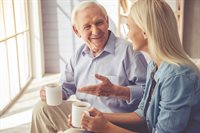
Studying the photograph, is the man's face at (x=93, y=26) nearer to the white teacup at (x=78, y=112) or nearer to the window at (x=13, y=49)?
the white teacup at (x=78, y=112)

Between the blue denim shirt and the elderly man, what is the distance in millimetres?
446

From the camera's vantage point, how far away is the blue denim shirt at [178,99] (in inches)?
39.8

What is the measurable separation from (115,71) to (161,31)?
575 mm

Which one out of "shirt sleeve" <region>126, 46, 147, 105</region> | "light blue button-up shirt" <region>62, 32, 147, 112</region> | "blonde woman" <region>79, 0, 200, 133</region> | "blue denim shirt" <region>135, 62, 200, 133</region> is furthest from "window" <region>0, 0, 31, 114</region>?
"blue denim shirt" <region>135, 62, 200, 133</region>

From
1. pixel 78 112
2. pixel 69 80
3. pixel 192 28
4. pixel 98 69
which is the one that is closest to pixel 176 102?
pixel 78 112

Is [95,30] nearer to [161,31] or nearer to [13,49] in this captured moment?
[161,31]

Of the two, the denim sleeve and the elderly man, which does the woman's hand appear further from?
the elderly man

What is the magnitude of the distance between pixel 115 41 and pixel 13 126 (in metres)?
1.50

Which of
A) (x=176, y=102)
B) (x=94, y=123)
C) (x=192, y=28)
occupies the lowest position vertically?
(x=94, y=123)

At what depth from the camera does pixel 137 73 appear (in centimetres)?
157

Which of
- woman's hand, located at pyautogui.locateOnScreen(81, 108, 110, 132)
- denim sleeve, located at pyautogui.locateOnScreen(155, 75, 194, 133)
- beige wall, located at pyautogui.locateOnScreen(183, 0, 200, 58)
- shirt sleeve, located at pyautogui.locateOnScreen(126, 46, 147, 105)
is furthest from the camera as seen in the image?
beige wall, located at pyautogui.locateOnScreen(183, 0, 200, 58)

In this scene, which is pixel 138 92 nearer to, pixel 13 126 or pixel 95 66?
pixel 95 66

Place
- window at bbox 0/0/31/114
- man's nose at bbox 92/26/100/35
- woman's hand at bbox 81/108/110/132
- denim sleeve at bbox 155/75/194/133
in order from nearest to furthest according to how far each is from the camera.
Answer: denim sleeve at bbox 155/75/194/133
woman's hand at bbox 81/108/110/132
man's nose at bbox 92/26/100/35
window at bbox 0/0/31/114

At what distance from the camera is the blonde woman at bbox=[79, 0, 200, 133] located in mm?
1021
